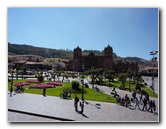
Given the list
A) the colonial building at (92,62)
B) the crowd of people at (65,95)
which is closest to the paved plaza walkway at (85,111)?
the crowd of people at (65,95)

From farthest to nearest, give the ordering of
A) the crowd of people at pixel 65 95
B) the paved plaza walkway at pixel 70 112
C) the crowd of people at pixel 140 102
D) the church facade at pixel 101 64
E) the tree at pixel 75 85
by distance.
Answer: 1. the church facade at pixel 101 64
2. the tree at pixel 75 85
3. the crowd of people at pixel 65 95
4. the crowd of people at pixel 140 102
5. the paved plaza walkway at pixel 70 112

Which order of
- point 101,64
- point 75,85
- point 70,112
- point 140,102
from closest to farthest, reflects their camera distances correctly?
point 70,112, point 140,102, point 75,85, point 101,64

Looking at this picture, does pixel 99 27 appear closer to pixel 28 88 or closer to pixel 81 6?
pixel 81 6

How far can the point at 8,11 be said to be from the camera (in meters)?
7.28

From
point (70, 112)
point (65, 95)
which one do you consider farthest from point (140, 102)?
point (65, 95)

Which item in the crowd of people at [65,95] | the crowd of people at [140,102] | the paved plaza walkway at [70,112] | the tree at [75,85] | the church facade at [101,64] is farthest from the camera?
the church facade at [101,64]

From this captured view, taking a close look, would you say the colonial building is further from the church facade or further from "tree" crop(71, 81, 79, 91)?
"tree" crop(71, 81, 79, 91)

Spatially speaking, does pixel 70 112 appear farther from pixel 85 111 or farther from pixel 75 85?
pixel 75 85

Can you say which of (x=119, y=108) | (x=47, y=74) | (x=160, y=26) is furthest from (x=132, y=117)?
(x=47, y=74)

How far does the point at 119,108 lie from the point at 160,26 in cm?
319

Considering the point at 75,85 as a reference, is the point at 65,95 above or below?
below

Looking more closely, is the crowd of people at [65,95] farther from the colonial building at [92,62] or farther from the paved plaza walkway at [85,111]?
the colonial building at [92,62]

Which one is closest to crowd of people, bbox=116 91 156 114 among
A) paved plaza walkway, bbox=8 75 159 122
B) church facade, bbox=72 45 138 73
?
paved plaza walkway, bbox=8 75 159 122

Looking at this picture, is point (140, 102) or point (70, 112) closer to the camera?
point (70, 112)
